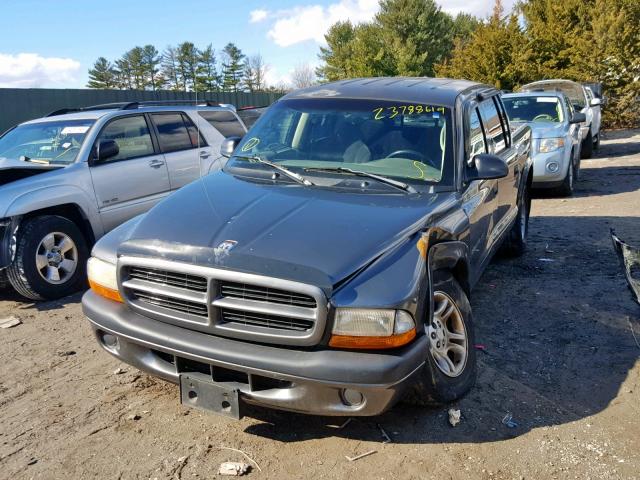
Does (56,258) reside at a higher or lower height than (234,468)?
higher

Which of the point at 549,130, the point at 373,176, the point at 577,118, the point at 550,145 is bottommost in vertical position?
A: the point at 550,145

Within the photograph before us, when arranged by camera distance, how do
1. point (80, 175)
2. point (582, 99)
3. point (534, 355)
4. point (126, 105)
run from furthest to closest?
1. point (582, 99)
2. point (126, 105)
3. point (80, 175)
4. point (534, 355)

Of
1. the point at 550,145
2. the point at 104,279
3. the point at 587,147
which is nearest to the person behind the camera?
the point at 104,279

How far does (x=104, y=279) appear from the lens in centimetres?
310

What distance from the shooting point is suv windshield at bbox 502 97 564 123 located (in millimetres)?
10219

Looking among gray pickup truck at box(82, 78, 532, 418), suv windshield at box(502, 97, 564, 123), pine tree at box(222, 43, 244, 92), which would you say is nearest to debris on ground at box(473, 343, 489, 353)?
gray pickup truck at box(82, 78, 532, 418)

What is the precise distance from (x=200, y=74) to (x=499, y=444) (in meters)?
59.4

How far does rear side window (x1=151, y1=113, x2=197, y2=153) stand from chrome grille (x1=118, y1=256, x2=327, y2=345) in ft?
14.0

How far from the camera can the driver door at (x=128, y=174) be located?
5.95m

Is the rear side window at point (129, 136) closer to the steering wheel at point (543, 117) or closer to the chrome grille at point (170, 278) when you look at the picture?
the chrome grille at point (170, 278)

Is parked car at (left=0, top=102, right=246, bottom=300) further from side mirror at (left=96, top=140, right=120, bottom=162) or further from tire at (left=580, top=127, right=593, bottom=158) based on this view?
tire at (left=580, top=127, right=593, bottom=158)

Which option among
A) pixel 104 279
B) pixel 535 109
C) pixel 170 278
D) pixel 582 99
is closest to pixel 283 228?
pixel 170 278

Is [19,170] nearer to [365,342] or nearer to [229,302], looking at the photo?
[229,302]

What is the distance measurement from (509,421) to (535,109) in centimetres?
873
